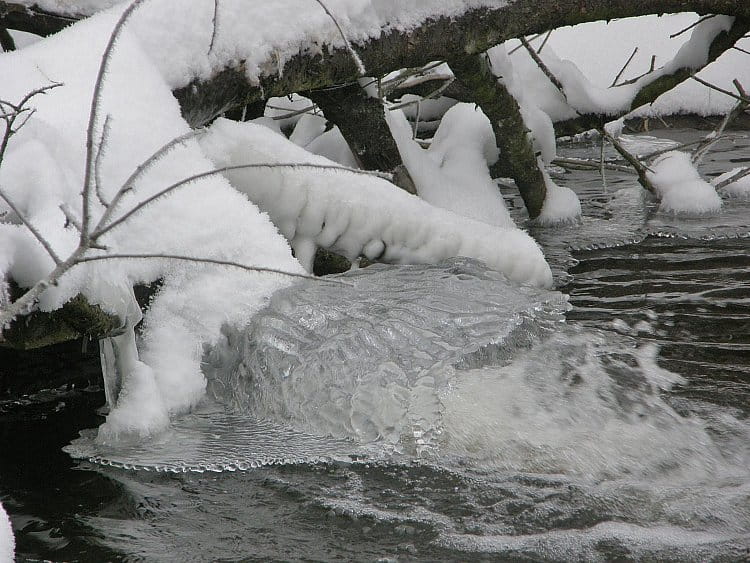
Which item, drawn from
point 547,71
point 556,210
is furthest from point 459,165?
point 556,210

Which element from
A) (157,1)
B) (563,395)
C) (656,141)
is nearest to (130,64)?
(157,1)

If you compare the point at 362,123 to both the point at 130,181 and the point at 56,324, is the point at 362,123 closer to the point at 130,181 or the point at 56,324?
the point at 56,324

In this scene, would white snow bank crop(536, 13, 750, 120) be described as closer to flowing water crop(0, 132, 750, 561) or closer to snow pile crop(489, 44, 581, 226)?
snow pile crop(489, 44, 581, 226)

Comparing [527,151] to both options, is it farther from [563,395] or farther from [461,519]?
[461,519]

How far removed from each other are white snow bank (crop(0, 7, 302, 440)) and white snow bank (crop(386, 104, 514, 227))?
171cm

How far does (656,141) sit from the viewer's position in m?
8.38

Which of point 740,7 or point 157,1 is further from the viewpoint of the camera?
point 740,7

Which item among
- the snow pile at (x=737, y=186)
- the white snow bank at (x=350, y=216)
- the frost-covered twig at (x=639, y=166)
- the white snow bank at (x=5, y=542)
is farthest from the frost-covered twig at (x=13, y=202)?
the snow pile at (x=737, y=186)

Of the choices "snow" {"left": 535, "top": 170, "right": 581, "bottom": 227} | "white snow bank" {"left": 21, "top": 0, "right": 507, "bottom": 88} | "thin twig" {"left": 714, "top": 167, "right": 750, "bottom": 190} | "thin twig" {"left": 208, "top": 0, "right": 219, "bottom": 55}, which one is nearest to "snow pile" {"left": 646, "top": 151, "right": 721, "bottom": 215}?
"thin twig" {"left": 714, "top": 167, "right": 750, "bottom": 190}

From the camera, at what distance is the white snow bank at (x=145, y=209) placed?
238cm

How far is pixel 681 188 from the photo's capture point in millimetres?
5652

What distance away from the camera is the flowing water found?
2.13 meters

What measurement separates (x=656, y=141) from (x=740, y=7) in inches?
159

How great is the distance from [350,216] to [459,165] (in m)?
1.45
